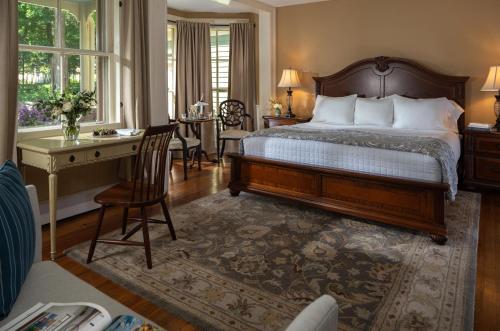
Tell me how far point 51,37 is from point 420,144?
128 inches

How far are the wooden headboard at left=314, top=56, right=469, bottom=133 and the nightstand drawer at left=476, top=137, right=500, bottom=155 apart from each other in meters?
0.49

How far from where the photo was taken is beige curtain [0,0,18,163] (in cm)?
266

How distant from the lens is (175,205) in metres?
3.92

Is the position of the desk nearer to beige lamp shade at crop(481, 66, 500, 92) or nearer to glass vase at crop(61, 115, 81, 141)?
glass vase at crop(61, 115, 81, 141)

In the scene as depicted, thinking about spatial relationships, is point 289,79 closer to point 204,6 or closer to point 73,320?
point 204,6

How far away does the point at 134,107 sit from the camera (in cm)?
380

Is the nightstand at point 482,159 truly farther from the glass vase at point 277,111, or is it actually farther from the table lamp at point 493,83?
the glass vase at point 277,111

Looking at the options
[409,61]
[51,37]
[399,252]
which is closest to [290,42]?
[409,61]

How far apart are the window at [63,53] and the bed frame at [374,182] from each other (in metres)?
1.55

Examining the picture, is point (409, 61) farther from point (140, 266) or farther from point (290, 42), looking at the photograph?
point (140, 266)

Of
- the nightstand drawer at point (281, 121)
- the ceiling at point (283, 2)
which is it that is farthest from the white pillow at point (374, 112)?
the ceiling at point (283, 2)

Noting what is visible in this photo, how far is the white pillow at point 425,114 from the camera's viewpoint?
14.0ft

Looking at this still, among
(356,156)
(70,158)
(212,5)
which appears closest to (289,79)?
(212,5)

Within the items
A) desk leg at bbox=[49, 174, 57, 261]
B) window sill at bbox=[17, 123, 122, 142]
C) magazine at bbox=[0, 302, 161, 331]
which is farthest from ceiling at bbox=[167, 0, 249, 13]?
magazine at bbox=[0, 302, 161, 331]
